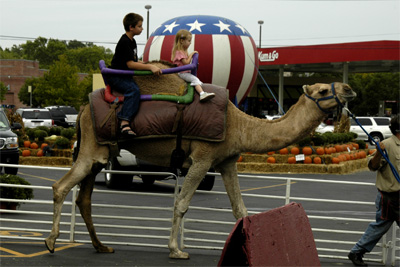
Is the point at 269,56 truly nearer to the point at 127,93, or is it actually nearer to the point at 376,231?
the point at 376,231

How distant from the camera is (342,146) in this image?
30.0 m

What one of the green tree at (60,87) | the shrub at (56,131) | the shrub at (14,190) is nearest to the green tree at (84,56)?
the green tree at (60,87)

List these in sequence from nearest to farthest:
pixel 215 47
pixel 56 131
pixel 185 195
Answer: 1. pixel 185 195
2. pixel 215 47
3. pixel 56 131

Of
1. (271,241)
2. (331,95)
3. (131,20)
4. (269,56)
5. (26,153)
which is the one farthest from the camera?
(269,56)

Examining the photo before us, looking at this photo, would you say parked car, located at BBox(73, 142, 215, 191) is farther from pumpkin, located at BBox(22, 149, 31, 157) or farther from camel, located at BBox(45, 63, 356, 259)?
pumpkin, located at BBox(22, 149, 31, 157)

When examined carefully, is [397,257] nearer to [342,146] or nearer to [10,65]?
[342,146]

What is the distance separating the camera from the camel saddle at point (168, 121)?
9000mm

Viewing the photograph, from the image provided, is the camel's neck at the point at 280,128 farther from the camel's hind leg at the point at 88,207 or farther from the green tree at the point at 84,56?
the green tree at the point at 84,56

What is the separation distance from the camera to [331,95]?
8828mm

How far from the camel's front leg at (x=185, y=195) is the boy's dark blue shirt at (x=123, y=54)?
5.43ft

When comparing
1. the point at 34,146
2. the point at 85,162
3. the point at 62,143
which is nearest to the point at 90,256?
the point at 85,162

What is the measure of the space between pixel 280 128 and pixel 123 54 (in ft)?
7.62

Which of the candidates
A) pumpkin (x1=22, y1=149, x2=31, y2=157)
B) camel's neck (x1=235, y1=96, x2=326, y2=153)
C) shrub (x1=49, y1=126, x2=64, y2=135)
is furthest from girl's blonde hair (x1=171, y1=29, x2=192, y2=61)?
shrub (x1=49, y1=126, x2=64, y2=135)

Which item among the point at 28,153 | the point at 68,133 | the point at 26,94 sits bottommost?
the point at 26,94
